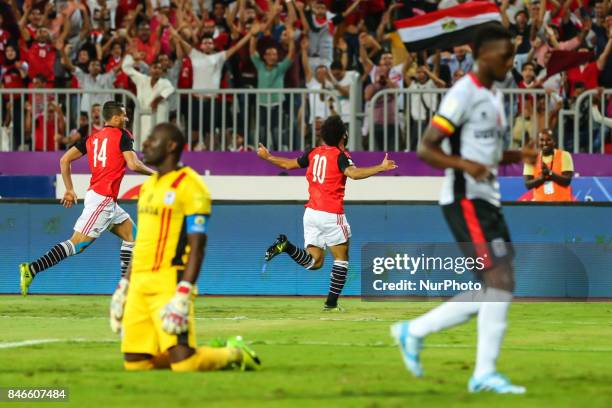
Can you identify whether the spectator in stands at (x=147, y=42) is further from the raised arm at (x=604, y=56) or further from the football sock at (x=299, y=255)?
the raised arm at (x=604, y=56)

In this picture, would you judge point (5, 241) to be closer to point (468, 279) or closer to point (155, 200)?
point (468, 279)

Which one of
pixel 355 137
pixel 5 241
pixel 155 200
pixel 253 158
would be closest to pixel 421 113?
pixel 355 137

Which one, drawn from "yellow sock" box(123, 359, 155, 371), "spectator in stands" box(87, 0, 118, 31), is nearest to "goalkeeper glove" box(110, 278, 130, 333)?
"yellow sock" box(123, 359, 155, 371)

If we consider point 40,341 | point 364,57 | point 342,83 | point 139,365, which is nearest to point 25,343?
point 40,341

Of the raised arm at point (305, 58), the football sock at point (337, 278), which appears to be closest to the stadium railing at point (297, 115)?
the raised arm at point (305, 58)

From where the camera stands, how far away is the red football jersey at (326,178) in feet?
53.6

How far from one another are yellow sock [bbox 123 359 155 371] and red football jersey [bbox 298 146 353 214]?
6.82 meters

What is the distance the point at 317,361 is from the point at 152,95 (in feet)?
37.4

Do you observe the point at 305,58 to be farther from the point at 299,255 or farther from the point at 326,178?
the point at 326,178

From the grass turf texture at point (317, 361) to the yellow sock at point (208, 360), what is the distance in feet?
0.33

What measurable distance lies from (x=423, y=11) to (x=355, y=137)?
10.9 ft

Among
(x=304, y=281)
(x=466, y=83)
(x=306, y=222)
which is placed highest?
(x=466, y=83)

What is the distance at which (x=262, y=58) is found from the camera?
2225cm

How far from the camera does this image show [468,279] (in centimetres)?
1839
